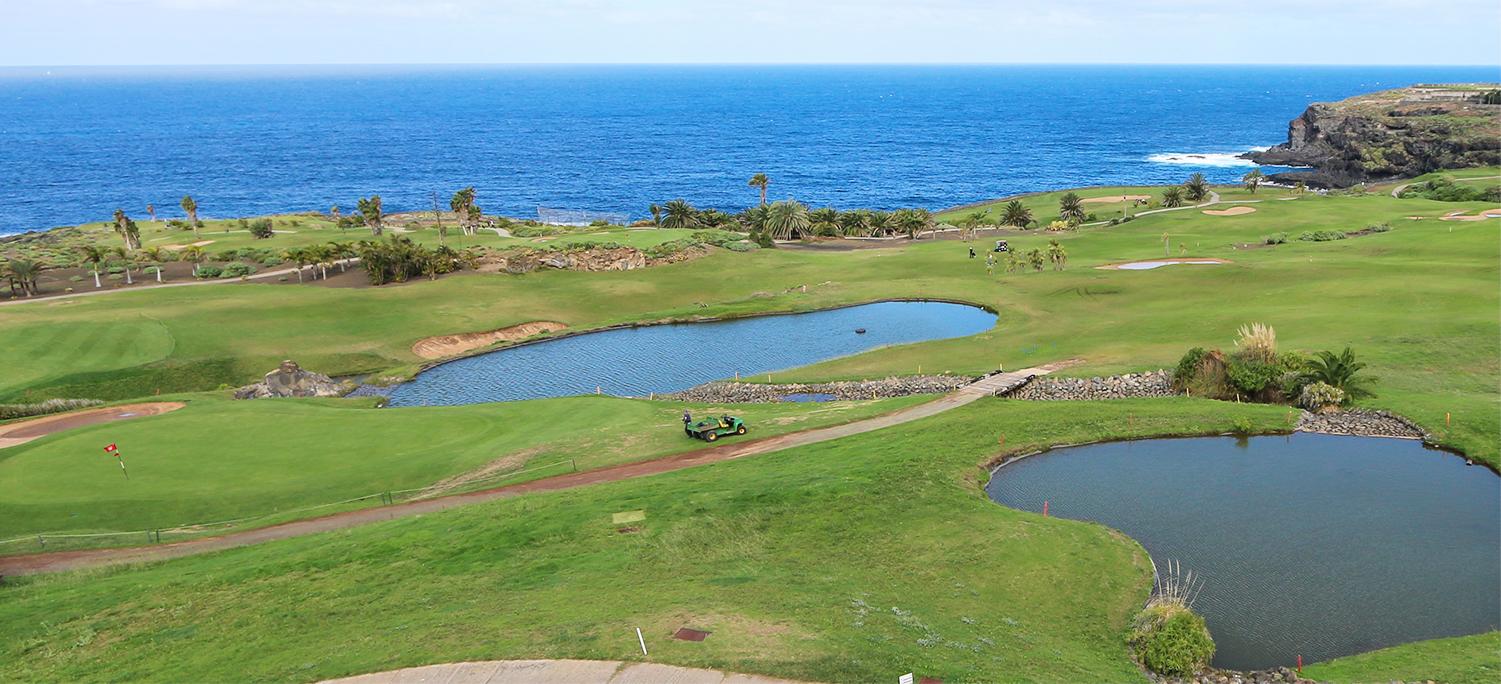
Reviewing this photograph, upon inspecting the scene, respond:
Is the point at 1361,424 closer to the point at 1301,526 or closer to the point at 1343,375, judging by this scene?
the point at 1343,375

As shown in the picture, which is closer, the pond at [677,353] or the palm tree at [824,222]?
the pond at [677,353]

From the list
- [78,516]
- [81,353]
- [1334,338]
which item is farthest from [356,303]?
[1334,338]

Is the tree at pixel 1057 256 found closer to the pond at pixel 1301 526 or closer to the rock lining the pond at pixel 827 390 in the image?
the rock lining the pond at pixel 827 390

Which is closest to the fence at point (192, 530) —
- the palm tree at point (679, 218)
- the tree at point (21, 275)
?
the tree at point (21, 275)

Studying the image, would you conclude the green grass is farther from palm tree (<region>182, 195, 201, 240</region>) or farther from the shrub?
palm tree (<region>182, 195, 201, 240</region>)

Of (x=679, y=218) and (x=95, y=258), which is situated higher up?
(x=679, y=218)

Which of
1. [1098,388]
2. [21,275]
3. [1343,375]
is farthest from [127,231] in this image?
[1343,375]

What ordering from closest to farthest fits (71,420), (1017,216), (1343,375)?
(1343,375) < (71,420) < (1017,216)
